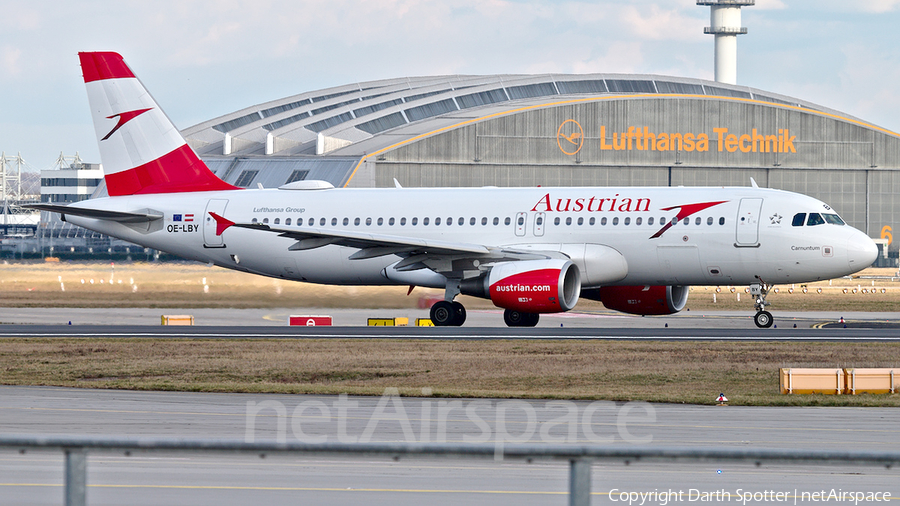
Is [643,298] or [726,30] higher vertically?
[726,30]

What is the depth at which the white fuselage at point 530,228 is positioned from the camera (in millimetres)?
31609

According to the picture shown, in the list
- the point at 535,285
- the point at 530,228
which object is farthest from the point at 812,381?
the point at 530,228

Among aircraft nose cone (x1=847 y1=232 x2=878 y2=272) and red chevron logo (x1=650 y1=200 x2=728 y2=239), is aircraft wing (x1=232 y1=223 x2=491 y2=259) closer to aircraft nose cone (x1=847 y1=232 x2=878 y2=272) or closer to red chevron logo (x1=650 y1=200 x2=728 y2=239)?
red chevron logo (x1=650 y1=200 x2=728 y2=239)

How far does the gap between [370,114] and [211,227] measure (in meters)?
47.0

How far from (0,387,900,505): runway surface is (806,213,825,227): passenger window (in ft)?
53.5

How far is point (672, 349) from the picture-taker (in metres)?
25.0

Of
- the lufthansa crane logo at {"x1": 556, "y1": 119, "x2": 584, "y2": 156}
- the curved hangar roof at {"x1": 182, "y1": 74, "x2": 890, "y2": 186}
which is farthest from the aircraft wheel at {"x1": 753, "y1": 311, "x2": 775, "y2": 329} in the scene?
the lufthansa crane logo at {"x1": 556, "y1": 119, "x2": 584, "y2": 156}

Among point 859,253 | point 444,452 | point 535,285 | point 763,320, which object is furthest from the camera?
point 763,320

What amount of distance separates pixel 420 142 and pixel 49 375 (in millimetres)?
52406

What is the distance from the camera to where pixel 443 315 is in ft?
109

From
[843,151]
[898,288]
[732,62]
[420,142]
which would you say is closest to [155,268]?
[420,142]

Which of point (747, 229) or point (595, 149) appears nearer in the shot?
point (747, 229)

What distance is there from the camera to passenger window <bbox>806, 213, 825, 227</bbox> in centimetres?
3159

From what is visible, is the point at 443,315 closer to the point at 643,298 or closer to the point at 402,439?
the point at 643,298
